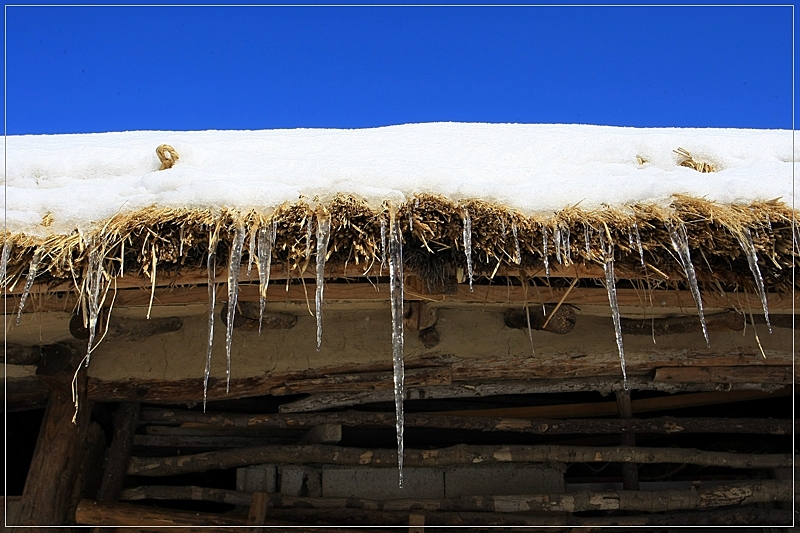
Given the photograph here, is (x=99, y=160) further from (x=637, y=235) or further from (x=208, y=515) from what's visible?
(x=637, y=235)

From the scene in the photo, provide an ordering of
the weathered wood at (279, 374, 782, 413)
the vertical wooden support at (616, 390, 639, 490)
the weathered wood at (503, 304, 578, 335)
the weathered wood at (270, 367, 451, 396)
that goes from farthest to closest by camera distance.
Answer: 1. the vertical wooden support at (616, 390, 639, 490)
2. the weathered wood at (279, 374, 782, 413)
3. the weathered wood at (270, 367, 451, 396)
4. the weathered wood at (503, 304, 578, 335)

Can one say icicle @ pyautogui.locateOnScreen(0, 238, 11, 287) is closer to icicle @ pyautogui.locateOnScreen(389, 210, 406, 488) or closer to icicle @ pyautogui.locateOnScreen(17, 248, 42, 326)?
icicle @ pyautogui.locateOnScreen(17, 248, 42, 326)

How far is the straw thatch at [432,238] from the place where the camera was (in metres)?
2.40

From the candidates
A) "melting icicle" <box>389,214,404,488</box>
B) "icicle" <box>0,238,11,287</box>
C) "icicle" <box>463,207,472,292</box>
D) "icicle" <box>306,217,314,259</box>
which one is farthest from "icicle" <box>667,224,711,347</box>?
"icicle" <box>0,238,11,287</box>

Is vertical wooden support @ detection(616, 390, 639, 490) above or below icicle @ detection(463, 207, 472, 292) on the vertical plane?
below

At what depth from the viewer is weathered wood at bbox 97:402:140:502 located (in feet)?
11.0

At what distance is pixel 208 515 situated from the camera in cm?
324

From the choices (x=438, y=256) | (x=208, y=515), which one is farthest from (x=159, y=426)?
(x=438, y=256)

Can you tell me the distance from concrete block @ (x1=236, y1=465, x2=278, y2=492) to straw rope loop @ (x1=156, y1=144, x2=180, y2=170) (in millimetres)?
1471

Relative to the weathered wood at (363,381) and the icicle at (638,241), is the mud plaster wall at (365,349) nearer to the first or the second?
the weathered wood at (363,381)

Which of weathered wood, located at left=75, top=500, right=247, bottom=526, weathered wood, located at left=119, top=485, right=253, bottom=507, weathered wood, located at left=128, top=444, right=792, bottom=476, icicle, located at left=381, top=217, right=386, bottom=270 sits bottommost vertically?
weathered wood, located at left=75, top=500, right=247, bottom=526

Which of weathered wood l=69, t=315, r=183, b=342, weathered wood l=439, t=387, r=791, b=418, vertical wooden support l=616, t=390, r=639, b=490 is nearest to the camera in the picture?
weathered wood l=69, t=315, r=183, b=342

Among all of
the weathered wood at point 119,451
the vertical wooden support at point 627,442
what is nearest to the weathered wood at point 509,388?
the vertical wooden support at point 627,442

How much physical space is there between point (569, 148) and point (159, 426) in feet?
8.01
